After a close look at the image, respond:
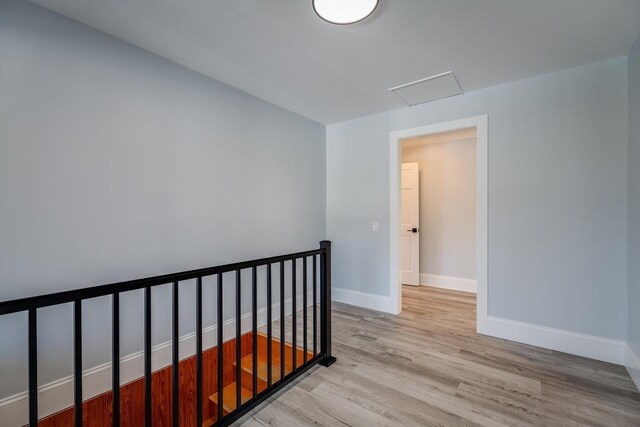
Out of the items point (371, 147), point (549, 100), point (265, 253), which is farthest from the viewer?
point (371, 147)

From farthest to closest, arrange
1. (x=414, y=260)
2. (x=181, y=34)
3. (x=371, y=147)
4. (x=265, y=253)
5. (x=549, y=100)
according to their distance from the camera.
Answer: (x=414, y=260), (x=371, y=147), (x=265, y=253), (x=549, y=100), (x=181, y=34)

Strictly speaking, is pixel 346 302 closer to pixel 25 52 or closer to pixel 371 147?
pixel 371 147

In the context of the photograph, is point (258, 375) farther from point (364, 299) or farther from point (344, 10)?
point (344, 10)

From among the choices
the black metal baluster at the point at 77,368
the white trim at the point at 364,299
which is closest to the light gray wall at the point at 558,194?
the white trim at the point at 364,299

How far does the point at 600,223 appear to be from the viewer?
92.9 inches

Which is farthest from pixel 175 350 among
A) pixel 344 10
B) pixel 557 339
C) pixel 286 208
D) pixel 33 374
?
pixel 557 339

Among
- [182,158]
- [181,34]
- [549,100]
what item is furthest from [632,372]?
[181,34]

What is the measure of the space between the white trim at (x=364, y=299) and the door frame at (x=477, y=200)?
77 millimetres

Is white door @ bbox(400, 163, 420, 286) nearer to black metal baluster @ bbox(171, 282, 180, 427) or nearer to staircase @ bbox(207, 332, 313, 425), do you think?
staircase @ bbox(207, 332, 313, 425)

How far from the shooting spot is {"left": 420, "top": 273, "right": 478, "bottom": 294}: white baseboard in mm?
4445

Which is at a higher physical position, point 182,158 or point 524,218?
point 182,158

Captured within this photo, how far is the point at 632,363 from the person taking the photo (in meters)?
2.10

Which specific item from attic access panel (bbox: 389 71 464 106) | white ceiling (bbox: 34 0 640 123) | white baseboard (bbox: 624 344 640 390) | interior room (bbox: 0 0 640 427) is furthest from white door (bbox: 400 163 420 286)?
white baseboard (bbox: 624 344 640 390)

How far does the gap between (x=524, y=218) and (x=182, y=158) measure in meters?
3.09
